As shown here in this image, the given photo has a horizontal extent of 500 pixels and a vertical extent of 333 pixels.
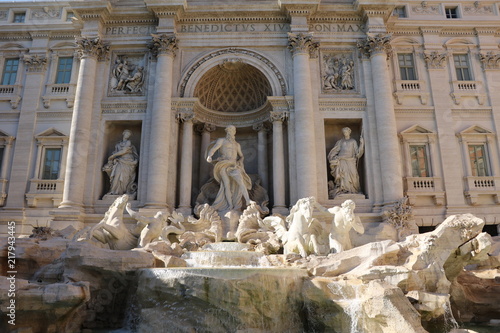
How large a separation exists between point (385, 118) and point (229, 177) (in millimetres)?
7372

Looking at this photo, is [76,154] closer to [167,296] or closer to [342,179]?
[167,296]

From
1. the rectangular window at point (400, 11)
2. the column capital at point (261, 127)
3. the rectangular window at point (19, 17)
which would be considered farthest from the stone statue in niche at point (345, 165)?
the rectangular window at point (19, 17)

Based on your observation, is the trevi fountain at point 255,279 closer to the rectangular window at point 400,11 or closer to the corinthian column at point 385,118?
the corinthian column at point 385,118

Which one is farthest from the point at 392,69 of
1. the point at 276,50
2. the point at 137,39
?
the point at 137,39

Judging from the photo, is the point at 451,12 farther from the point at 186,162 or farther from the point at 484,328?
the point at 484,328

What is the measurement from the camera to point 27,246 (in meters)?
11.4

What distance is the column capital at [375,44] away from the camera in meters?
18.3

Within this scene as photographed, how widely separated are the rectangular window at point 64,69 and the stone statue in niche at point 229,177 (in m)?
8.81

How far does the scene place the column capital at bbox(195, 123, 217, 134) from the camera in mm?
19641

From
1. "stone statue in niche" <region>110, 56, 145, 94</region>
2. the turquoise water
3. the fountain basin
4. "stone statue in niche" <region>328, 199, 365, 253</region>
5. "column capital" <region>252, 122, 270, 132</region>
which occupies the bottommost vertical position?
the turquoise water

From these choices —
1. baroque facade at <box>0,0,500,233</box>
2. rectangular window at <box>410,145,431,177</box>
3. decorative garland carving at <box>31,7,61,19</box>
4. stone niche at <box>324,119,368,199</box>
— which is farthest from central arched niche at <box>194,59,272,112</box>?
decorative garland carving at <box>31,7,61,19</box>

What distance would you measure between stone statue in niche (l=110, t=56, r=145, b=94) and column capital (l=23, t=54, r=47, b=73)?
13.4ft

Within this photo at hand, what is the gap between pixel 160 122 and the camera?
17.4 m

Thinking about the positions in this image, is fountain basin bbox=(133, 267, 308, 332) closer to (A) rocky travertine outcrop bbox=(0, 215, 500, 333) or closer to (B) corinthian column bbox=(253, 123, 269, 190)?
(A) rocky travertine outcrop bbox=(0, 215, 500, 333)
